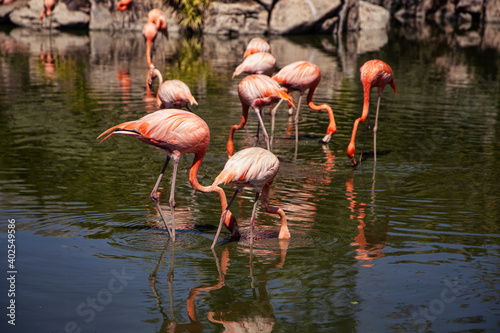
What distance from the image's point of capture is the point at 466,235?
4.79m

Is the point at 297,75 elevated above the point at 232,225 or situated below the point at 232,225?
above

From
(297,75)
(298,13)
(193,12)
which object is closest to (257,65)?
(297,75)

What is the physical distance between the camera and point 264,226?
16.4 ft

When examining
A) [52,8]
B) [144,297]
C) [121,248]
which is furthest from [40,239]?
[52,8]

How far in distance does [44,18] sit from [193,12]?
615cm

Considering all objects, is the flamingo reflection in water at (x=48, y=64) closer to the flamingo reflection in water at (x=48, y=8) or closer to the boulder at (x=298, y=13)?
the flamingo reflection in water at (x=48, y=8)

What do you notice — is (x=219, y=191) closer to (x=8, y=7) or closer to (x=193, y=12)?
(x=193, y=12)

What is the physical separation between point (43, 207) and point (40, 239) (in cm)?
70

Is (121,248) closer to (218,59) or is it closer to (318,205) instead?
(318,205)

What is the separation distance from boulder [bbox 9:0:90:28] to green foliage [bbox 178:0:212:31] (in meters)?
4.21

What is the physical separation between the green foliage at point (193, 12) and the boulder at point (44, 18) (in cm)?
421

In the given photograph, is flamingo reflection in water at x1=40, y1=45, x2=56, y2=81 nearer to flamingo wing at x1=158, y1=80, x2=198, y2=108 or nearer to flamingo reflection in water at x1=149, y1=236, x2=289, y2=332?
flamingo wing at x1=158, y1=80, x2=198, y2=108

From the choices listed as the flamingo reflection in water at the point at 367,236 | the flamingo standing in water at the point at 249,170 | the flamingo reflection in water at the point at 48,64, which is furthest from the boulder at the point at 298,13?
the flamingo standing in water at the point at 249,170

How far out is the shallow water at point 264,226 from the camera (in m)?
3.57
